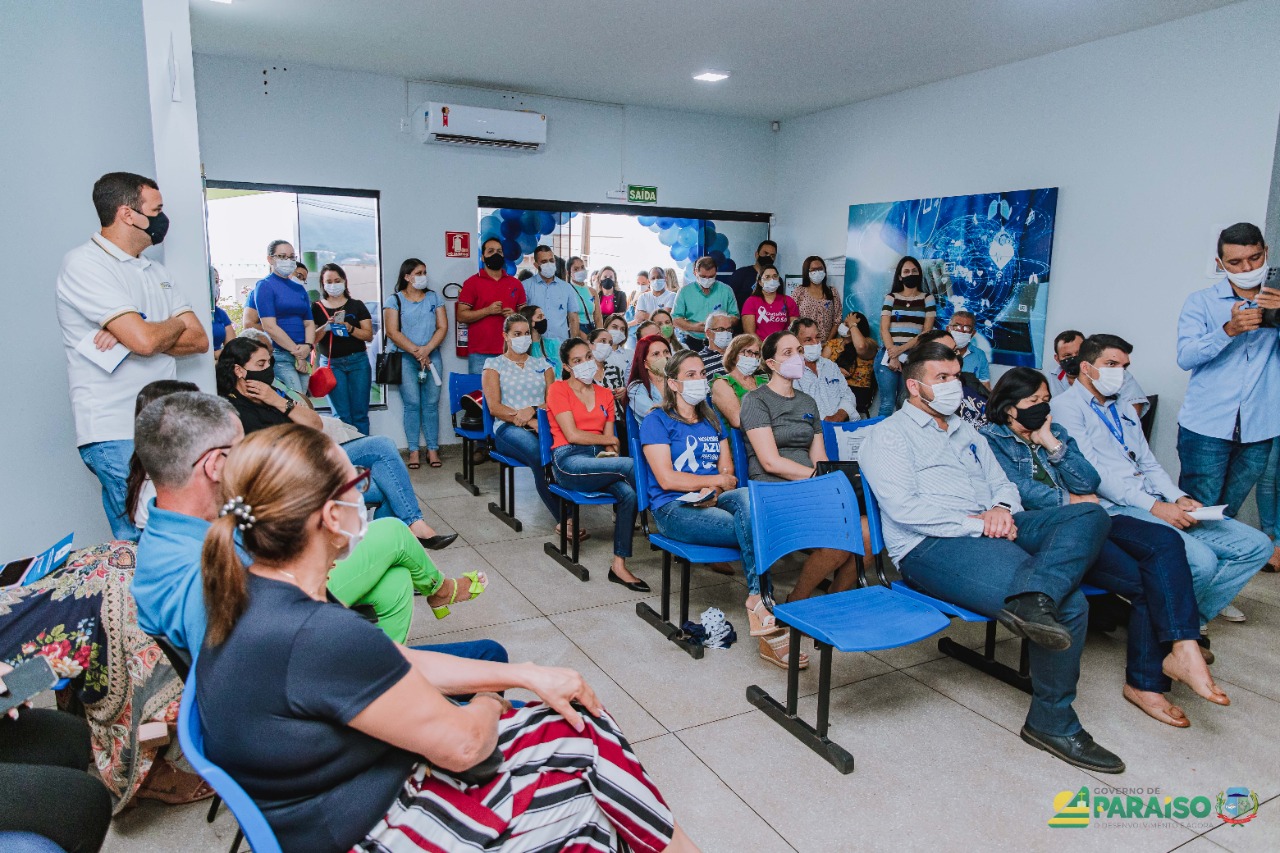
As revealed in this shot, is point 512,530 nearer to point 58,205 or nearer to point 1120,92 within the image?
point 58,205

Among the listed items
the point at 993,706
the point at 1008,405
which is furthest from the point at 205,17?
the point at 993,706

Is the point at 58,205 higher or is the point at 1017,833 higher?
the point at 58,205

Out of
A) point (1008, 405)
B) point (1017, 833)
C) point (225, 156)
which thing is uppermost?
point (225, 156)

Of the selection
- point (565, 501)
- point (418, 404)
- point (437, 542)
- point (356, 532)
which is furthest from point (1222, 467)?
point (418, 404)

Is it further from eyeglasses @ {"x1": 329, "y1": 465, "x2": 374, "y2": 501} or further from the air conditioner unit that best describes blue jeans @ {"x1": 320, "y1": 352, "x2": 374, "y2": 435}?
eyeglasses @ {"x1": 329, "y1": 465, "x2": 374, "y2": 501}

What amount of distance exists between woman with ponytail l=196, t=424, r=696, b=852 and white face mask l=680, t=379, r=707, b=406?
7.54 ft

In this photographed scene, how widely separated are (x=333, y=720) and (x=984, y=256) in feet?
21.1

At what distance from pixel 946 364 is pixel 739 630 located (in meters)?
1.46

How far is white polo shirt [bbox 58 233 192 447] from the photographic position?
2.76 metres

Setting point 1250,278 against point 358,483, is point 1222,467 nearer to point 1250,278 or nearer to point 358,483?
point 1250,278

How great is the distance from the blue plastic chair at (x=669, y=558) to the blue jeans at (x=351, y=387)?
3.50m

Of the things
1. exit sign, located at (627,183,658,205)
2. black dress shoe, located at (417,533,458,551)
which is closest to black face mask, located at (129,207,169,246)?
black dress shoe, located at (417,533,458,551)

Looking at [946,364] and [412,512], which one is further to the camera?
[412,512]

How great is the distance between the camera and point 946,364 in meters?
3.08
